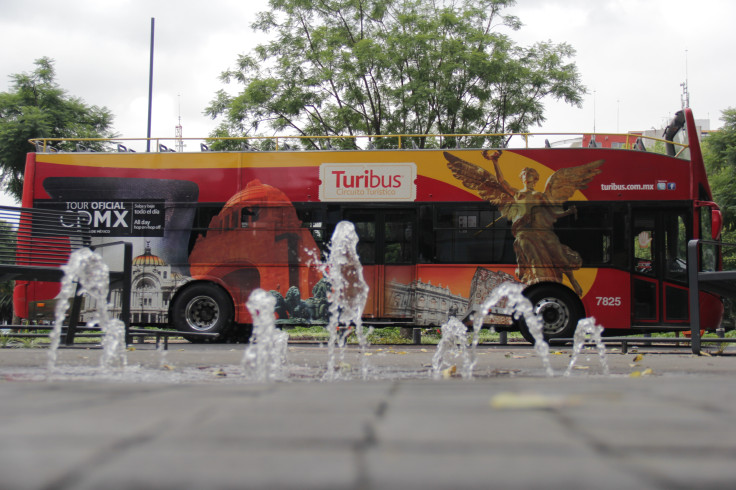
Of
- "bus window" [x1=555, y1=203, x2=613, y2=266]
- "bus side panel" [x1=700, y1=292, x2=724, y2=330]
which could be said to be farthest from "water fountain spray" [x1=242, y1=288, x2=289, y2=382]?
"bus side panel" [x1=700, y1=292, x2=724, y2=330]

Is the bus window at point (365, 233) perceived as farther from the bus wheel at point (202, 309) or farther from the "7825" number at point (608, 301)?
the "7825" number at point (608, 301)

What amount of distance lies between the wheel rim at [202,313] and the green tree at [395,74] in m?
5.26

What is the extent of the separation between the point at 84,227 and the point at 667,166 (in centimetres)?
874

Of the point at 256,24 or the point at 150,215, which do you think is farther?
the point at 256,24

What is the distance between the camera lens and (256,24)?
1658cm

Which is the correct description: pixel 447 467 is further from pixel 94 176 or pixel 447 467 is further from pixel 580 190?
pixel 94 176

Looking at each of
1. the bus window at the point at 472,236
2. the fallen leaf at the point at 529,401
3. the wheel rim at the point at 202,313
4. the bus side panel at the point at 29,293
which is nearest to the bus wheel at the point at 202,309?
the wheel rim at the point at 202,313

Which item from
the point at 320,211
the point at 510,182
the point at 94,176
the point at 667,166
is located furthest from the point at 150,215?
the point at 667,166

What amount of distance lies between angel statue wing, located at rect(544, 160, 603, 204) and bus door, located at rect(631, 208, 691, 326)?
3.04 feet

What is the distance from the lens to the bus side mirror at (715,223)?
10.3m

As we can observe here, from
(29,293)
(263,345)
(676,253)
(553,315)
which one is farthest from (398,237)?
(29,293)

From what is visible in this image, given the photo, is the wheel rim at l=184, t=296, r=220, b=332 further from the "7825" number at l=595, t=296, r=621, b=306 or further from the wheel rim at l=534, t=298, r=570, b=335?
A: the "7825" number at l=595, t=296, r=621, b=306

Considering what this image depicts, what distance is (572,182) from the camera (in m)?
10.7

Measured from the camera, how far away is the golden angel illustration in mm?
10555
